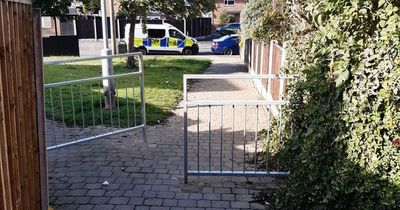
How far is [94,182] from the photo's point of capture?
4.52m

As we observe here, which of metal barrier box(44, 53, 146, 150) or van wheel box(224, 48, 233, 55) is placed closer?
metal barrier box(44, 53, 146, 150)

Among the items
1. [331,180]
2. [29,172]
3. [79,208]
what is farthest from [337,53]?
[79,208]

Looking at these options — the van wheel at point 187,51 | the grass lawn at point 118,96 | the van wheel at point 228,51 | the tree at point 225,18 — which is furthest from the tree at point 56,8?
the tree at point 225,18

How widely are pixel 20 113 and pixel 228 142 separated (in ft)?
13.0

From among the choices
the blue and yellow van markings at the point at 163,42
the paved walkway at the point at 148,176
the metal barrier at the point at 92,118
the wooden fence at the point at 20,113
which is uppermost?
the blue and yellow van markings at the point at 163,42

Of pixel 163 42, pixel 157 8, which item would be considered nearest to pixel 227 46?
pixel 163 42

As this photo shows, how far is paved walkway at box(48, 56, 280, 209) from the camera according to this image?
160 inches

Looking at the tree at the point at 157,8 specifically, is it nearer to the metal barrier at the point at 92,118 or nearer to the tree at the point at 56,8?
the metal barrier at the point at 92,118

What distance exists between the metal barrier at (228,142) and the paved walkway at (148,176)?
0.06 feet

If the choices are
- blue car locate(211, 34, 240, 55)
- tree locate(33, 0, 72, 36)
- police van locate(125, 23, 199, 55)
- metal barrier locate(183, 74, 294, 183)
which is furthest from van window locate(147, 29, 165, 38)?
metal barrier locate(183, 74, 294, 183)

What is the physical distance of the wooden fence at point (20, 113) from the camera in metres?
2.23

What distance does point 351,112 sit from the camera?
3119mm

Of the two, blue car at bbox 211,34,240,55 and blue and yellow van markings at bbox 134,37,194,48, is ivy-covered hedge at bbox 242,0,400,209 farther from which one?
blue car at bbox 211,34,240,55

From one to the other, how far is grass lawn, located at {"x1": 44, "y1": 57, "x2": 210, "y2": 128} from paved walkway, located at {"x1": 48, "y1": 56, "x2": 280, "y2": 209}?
65 centimetres
